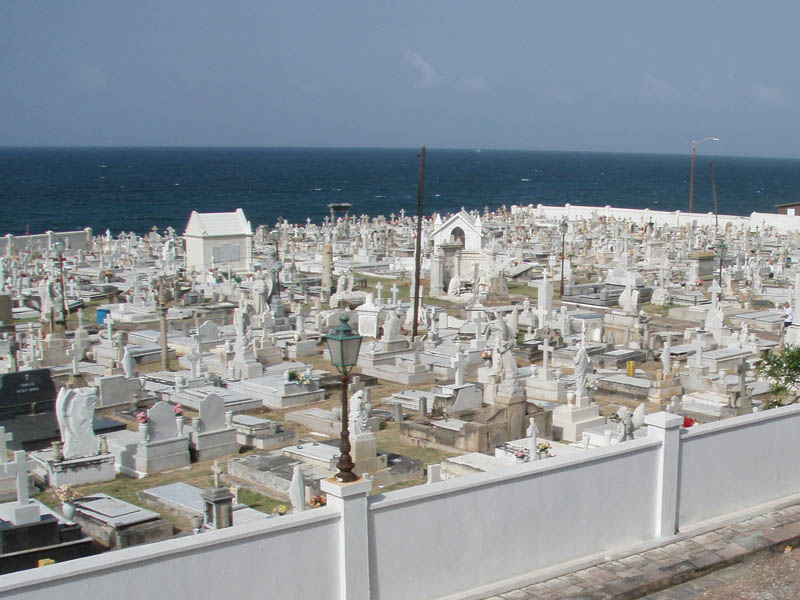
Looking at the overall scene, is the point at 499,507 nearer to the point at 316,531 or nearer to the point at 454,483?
the point at 454,483

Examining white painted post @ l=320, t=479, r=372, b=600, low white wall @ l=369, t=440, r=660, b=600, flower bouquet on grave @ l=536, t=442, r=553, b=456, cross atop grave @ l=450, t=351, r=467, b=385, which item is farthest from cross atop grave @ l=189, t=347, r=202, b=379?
white painted post @ l=320, t=479, r=372, b=600

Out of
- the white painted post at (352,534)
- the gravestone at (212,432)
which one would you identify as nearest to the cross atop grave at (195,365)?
the gravestone at (212,432)

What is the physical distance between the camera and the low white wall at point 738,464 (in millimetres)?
8773

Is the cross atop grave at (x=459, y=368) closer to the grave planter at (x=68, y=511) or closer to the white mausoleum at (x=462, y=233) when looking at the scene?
the grave planter at (x=68, y=511)

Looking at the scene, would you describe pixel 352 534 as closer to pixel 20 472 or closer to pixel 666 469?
pixel 666 469

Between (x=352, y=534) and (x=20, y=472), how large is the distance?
4.48 m

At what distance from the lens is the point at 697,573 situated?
801 centimetres

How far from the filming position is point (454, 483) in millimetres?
7348

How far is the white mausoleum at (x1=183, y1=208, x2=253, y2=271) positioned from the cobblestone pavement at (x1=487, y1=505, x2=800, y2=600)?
25.9 meters

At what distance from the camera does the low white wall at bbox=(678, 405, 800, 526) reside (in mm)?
8773

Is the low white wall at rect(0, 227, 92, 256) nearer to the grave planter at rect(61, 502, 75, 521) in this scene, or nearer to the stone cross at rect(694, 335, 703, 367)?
the stone cross at rect(694, 335, 703, 367)

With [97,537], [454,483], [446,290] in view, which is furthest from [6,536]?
[446,290]

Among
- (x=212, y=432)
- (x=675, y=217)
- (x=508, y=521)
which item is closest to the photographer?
(x=508, y=521)

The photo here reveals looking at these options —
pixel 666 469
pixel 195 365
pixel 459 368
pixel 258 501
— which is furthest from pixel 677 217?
pixel 666 469
